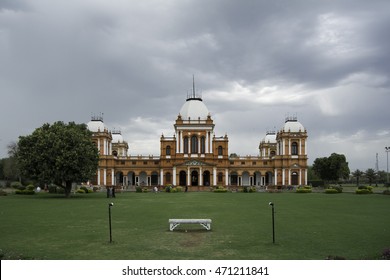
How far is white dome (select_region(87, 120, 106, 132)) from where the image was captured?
81.1 m

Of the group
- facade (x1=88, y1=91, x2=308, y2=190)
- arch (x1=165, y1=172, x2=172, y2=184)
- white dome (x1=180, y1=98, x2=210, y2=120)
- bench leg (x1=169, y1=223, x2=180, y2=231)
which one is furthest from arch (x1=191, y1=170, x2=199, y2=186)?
bench leg (x1=169, y1=223, x2=180, y2=231)

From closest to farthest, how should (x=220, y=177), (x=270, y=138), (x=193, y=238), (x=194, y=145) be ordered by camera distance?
(x=193, y=238)
(x=194, y=145)
(x=220, y=177)
(x=270, y=138)

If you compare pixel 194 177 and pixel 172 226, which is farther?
→ pixel 194 177

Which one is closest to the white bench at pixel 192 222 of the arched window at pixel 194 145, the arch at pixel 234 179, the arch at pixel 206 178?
the arch at pixel 206 178

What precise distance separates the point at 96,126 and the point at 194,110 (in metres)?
20.2

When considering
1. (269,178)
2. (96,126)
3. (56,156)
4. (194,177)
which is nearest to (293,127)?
(269,178)

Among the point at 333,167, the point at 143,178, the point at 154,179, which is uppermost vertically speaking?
the point at 333,167

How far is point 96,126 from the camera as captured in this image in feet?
268

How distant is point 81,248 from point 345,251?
933 cm

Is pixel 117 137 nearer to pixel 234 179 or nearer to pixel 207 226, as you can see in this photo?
pixel 234 179

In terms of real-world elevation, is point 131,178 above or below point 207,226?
above

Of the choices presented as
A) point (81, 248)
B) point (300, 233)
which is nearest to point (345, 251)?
point (300, 233)

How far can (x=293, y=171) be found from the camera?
79312mm

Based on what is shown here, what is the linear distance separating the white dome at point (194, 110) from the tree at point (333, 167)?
27880 millimetres
